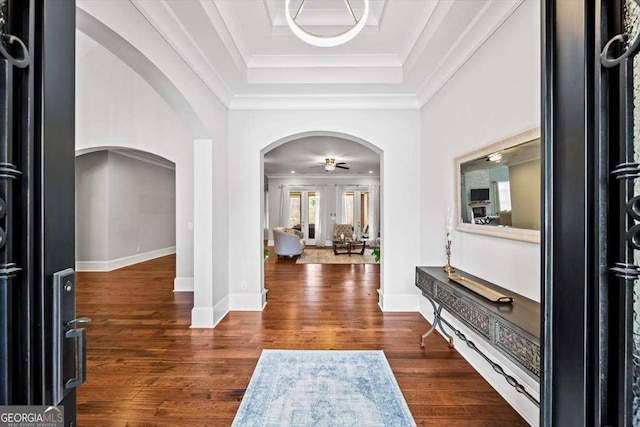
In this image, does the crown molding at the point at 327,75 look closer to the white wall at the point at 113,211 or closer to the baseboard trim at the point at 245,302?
the baseboard trim at the point at 245,302

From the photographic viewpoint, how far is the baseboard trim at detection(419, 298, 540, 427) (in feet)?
6.23

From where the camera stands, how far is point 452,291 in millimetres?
2342

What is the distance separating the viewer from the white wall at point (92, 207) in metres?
6.39

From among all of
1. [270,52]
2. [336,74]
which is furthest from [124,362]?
[336,74]

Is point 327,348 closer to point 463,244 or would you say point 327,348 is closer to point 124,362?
point 463,244

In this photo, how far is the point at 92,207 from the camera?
21.2ft

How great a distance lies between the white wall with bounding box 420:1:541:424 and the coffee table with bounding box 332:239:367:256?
17.4 ft

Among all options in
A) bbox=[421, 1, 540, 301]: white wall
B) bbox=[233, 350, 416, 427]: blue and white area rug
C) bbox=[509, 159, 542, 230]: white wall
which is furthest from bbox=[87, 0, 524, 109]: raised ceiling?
bbox=[233, 350, 416, 427]: blue and white area rug

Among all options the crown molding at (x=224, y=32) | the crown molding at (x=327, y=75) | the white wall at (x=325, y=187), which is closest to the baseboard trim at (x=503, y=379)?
the crown molding at (x=327, y=75)

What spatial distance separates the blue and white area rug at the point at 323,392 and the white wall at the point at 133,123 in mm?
3107

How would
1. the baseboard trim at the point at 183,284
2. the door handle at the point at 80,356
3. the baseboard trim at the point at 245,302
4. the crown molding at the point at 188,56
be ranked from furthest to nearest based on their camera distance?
the baseboard trim at the point at 183,284 → the baseboard trim at the point at 245,302 → the crown molding at the point at 188,56 → the door handle at the point at 80,356

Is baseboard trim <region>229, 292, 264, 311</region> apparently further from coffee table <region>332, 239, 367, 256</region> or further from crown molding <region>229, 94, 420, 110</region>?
coffee table <region>332, 239, 367, 256</region>

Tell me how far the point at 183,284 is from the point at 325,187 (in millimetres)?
7264

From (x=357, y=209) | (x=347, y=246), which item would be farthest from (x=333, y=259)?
(x=357, y=209)
